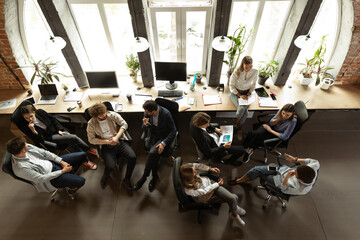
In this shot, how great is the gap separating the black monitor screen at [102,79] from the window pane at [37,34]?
81 cm

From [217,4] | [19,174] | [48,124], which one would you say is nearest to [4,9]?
[48,124]

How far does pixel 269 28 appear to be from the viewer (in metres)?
4.25

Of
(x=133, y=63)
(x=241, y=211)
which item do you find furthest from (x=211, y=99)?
(x=241, y=211)

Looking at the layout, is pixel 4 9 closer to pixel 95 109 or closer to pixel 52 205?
Result: pixel 95 109

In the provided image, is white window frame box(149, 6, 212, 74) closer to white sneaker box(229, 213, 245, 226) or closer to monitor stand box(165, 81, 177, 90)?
monitor stand box(165, 81, 177, 90)

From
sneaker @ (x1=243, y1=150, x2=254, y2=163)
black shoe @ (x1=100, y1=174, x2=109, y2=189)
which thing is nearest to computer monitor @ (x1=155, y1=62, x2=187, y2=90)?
sneaker @ (x1=243, y1=150, x2=254, y2=163)

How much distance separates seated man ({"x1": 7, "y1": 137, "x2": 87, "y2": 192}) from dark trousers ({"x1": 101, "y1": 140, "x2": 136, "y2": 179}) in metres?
0.43

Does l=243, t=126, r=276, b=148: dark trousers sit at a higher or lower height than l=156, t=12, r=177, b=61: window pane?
lower

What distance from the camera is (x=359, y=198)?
3475mm

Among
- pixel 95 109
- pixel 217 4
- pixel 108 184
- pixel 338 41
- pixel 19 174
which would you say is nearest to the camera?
pixel 19 174

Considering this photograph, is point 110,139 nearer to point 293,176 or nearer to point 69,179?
point 69,179

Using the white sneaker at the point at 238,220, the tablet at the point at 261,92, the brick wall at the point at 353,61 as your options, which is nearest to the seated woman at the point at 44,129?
the white sneaker at the point at 238,220

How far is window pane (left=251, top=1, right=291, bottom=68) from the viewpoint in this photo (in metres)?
3.93

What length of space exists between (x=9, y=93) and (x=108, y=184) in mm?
2948
